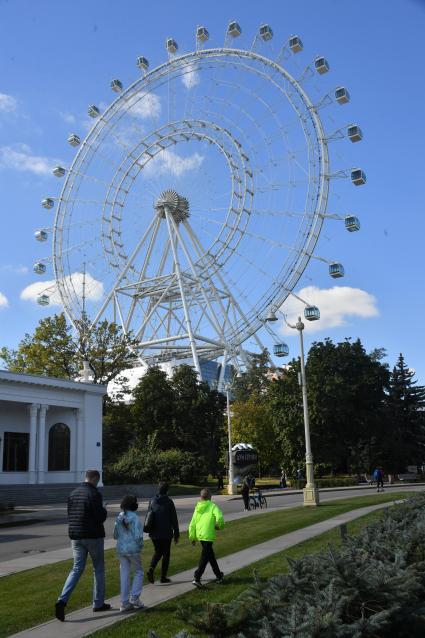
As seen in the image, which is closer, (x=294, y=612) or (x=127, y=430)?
(x=294, y=612)

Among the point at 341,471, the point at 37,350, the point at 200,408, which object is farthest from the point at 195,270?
the point at 341,471

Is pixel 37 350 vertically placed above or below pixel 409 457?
above

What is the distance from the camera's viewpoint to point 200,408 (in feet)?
214

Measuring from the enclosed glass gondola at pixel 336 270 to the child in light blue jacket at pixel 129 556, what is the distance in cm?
4367

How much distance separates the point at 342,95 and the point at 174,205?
26.4 metres

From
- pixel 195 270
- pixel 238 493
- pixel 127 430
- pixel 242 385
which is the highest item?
pixel 195 270

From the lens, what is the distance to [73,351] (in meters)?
57.1

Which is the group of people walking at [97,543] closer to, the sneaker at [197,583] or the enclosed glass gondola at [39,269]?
the sneaker at [197,583]

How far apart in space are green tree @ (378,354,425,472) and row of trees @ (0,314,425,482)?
0.30m

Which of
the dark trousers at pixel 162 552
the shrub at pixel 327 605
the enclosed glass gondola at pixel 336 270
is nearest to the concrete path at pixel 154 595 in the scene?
the dark trousers at pixel 162 552

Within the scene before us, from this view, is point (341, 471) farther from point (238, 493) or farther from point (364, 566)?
point (364, 566)

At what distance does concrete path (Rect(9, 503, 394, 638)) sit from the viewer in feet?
26.5

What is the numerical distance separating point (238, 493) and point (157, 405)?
55.2 ft

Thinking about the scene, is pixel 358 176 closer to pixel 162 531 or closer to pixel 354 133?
pixel 354 133
